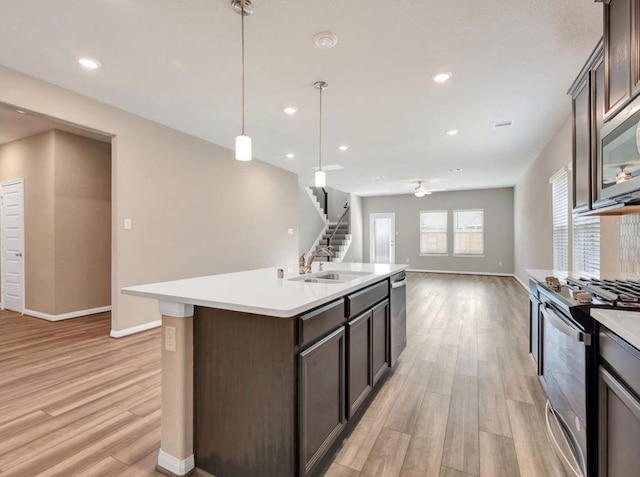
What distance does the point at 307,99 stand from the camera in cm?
351

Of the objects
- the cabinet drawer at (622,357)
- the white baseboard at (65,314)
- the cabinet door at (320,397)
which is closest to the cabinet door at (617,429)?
the cabinet drawer at (622,357)

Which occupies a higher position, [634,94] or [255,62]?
[255,62]

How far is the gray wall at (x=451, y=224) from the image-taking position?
9672mm

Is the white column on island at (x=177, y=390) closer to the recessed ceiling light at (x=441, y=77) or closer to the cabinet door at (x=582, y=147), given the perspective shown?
the cabinet door at (x=582, y=147)

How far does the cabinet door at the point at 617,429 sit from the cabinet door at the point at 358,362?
3.80 ft

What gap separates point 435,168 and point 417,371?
16.5ft

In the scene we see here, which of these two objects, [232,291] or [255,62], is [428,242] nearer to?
[255,62]

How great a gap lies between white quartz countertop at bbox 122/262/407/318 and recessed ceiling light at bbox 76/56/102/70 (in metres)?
2.22

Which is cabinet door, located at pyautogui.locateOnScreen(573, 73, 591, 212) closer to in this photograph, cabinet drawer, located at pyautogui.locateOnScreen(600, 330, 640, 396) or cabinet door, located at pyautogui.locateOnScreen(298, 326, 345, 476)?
cabinet drawer, located at pyautogui.locateOnScreen(600, 330, 640, 396)

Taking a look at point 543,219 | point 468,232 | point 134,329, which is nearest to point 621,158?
point 543,219

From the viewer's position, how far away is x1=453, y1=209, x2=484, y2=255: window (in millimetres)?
10000

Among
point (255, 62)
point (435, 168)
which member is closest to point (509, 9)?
point (255, 62)

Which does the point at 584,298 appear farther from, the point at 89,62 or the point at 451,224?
the point at 451,224

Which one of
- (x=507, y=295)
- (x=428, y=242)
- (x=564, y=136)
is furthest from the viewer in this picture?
(x=428, y=242)
